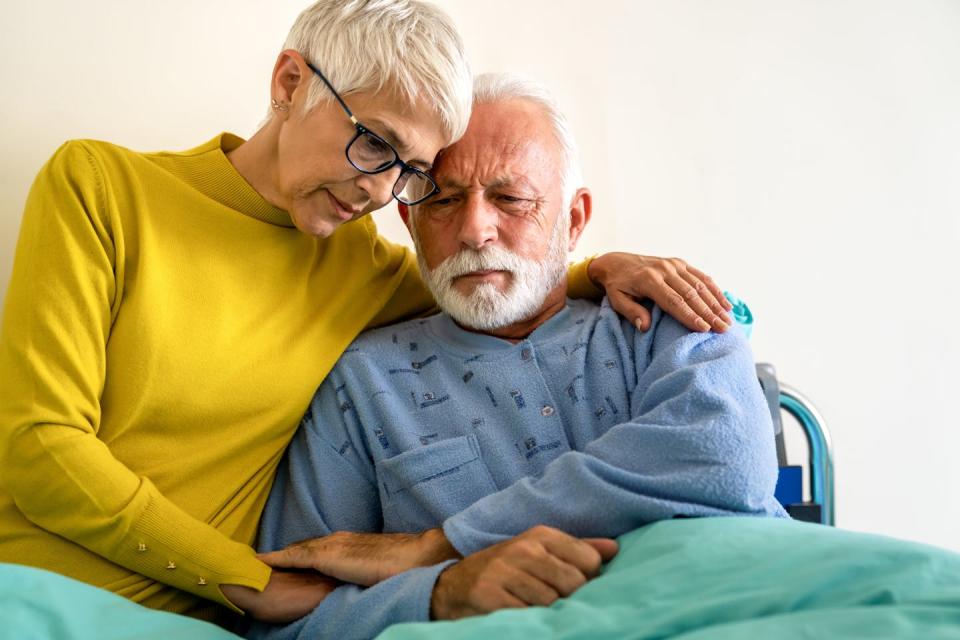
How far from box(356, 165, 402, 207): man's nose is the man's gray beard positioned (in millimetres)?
238

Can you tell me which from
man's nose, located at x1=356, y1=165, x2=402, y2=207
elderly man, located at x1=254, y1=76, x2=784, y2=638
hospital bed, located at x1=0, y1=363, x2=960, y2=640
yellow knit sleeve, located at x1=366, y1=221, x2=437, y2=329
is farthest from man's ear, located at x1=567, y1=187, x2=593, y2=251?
hospital bed, located at x1=0, y1=363, x2=960, y2=640

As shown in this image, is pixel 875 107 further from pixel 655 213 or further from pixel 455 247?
pixel 455 247

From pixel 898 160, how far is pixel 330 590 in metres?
2.10

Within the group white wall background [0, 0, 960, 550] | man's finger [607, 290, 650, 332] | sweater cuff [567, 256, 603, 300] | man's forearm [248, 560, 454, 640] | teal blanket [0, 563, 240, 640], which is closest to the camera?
teal blanket [0, 563, 240, 640]

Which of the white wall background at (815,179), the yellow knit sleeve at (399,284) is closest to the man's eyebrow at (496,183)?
the yellow knit sleeve at (399,284)

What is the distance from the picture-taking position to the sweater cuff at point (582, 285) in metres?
2.11

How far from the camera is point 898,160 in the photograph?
285cm

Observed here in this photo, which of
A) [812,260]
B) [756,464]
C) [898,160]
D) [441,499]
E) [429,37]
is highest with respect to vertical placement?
[429,37]

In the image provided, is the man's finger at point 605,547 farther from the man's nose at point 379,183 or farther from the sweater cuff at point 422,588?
the man's nose at point 379,183

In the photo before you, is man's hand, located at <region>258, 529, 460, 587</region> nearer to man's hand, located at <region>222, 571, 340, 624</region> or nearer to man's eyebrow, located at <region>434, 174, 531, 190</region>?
man's hand, located at <region>222, 571, 340, 624</region>

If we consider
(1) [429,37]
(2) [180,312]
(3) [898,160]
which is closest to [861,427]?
(3) [898,160]

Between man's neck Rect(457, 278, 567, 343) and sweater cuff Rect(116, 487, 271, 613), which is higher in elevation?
man's neck Rect(457, 278, 567, 343)

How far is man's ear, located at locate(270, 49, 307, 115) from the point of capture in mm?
1740

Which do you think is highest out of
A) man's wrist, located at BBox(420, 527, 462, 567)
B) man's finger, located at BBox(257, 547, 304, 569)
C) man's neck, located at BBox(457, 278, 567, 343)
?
man's neck, located at BBox(457, 278, 567, 343)
